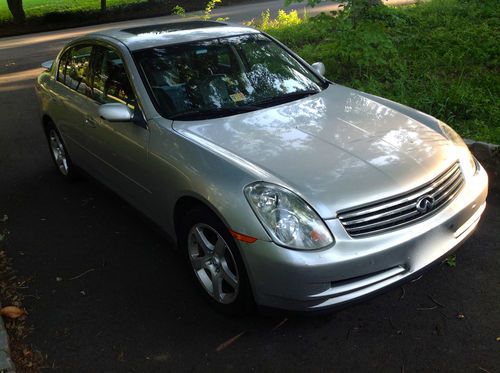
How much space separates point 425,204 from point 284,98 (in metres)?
1.46

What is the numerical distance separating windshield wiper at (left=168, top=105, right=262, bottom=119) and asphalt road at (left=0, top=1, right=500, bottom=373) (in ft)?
3.62

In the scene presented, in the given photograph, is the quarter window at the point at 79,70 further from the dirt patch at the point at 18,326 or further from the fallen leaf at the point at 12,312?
the fallen leaf at the point at 12,312

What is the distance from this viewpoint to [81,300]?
135 inches

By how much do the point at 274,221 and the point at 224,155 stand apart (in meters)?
0.58

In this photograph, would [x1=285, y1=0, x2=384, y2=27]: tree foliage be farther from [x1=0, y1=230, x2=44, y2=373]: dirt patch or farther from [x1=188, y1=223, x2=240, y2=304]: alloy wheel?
[x1=0, y1=230, x2=44, y2=373]: dirt patch

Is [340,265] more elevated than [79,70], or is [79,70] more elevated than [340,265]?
[79,70]

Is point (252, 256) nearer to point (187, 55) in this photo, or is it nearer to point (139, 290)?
point (139, 290)

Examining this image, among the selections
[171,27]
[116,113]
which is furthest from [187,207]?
[171,27]

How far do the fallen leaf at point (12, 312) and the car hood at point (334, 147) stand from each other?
61.3 inches

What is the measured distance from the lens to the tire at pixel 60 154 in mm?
5195

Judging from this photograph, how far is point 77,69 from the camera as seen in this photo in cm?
474

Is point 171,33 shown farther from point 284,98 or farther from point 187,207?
point 187,207

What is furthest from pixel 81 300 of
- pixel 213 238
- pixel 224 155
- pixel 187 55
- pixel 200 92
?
pixel 187 55

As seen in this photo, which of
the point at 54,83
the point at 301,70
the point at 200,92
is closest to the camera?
the point at 200,92
